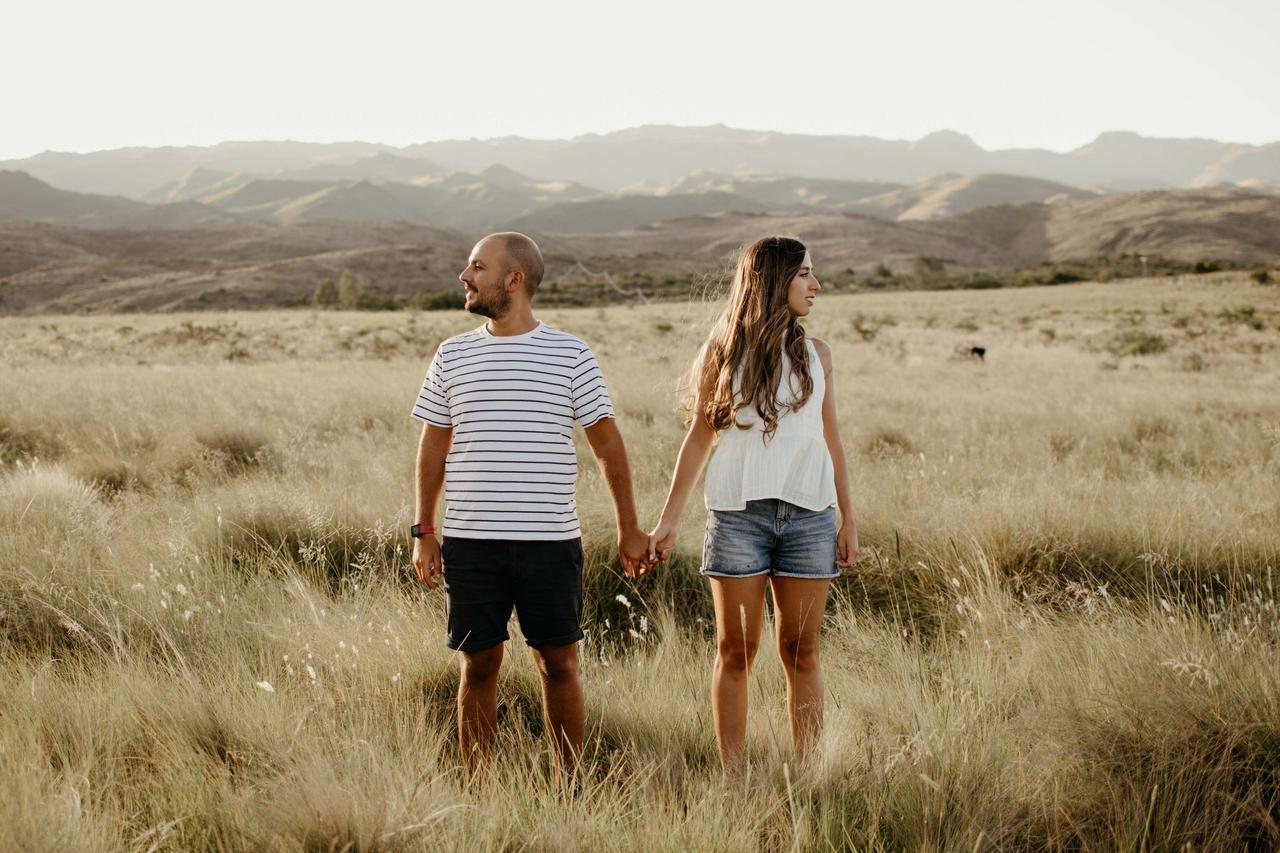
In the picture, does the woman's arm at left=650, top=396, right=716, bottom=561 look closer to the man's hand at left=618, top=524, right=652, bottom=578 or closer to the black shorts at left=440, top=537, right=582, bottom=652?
the man's hand at left=618, top=524, right=652, bottom=578

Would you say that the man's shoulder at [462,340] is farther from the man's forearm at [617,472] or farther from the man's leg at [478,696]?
the man's leg at [478,696]

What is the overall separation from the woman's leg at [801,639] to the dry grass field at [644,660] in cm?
13

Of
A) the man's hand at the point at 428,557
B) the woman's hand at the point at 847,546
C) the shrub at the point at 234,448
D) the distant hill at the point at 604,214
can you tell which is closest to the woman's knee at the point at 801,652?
the woman's hand at the point at 847,546

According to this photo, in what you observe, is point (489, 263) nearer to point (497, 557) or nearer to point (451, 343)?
point (451, 343)

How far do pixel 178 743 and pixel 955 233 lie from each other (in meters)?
130

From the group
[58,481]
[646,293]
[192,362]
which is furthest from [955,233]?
[58,481]

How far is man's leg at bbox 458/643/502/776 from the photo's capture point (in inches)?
121

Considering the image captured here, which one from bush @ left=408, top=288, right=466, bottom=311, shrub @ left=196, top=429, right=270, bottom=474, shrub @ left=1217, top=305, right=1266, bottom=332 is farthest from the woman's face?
bush @ left=408, top=288, right=466, bottom=311

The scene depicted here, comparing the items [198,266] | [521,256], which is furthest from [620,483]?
[198,266]

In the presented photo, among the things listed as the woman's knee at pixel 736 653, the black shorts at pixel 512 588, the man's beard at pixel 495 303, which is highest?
the man's beard at pixel 495 303

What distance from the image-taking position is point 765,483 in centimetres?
311

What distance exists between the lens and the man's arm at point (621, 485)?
10.3 feet

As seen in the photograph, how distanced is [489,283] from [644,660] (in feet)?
5.86

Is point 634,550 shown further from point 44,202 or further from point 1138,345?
point 44,202
